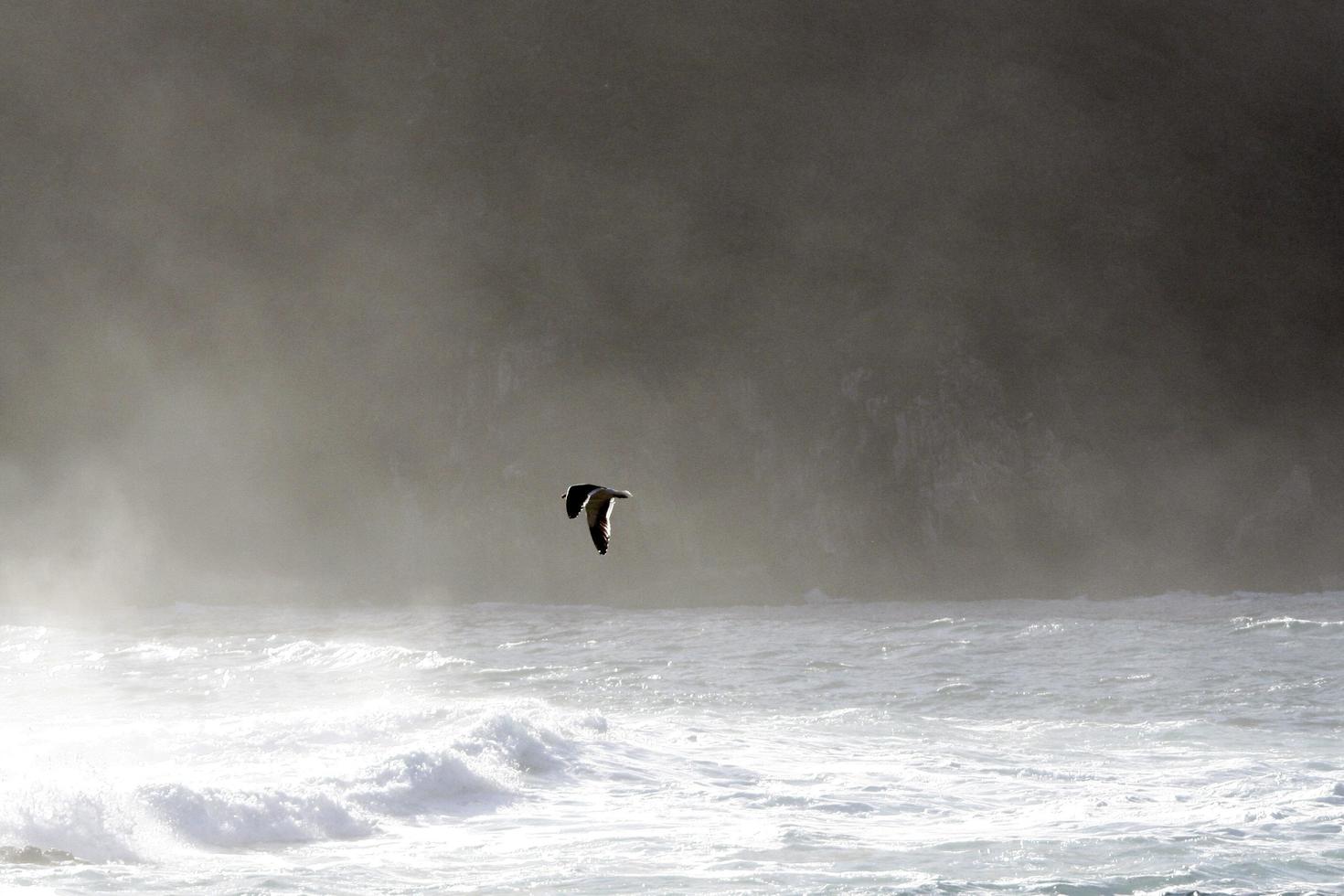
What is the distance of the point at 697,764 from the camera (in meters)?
16.3

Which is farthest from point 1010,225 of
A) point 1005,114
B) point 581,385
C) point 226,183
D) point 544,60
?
point 226,183

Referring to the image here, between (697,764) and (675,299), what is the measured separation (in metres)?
34.8

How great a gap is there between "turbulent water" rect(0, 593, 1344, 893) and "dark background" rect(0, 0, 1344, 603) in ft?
43.4

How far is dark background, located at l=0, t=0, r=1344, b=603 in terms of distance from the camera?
4288 centimetres

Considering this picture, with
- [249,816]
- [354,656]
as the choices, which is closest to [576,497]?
[249,816]

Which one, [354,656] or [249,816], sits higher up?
[354,656]

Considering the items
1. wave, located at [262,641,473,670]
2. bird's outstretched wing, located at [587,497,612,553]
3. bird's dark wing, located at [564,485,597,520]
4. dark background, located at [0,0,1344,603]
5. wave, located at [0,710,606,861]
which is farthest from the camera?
dark background, located at [0,0,1344,603]

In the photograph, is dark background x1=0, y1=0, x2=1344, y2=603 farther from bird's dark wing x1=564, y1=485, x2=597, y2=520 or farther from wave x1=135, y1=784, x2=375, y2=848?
bird's dark wing x1=564, y1=485, x2=597, y2=520

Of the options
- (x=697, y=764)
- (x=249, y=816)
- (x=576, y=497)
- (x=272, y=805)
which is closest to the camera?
(x=576, y=497)

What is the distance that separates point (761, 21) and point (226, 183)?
73.3 feet

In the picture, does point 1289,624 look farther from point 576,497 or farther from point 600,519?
point 576,497

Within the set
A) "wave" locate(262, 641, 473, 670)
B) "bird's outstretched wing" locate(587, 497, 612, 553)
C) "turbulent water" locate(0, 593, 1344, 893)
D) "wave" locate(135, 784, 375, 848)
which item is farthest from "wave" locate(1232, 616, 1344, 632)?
"bird's outstretched wing" locate(587, 497, 612, 553)

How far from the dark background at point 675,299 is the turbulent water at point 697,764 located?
13216 millimetres

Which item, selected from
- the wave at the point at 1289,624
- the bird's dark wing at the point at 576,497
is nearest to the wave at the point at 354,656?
the wave at the point at 1289,624
